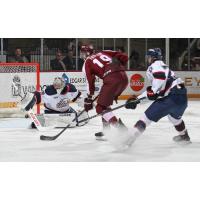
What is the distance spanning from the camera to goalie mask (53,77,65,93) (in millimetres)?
5875

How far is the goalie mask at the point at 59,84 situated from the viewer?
19.3ft

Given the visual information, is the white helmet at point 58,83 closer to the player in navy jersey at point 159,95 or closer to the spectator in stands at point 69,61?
the player in navy jersey at point 159,95

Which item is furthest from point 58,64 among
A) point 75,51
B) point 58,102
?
point 58,102

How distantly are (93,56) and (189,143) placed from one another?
1.20 meters

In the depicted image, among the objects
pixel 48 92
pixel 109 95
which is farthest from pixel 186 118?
pixel 109 95

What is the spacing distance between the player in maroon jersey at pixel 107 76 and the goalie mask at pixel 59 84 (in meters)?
0.91

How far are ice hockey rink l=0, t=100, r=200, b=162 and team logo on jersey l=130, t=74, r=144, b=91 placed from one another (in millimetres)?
4101

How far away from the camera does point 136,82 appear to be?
10586mm

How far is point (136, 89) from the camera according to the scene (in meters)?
10.5

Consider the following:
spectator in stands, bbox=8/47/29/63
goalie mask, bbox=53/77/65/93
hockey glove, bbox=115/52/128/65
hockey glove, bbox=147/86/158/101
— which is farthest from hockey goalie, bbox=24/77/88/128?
spectator in stands, bbox=8/47/29/63

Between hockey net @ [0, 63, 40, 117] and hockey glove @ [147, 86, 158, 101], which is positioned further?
hockey net @ [0, 63, 40, 117]

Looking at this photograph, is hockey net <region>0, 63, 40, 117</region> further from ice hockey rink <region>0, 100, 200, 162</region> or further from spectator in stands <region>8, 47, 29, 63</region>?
spectator in stands <region>8, 47, 29, 63</region>

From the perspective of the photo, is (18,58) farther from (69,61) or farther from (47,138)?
(47,138)

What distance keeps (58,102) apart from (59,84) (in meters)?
0.24
